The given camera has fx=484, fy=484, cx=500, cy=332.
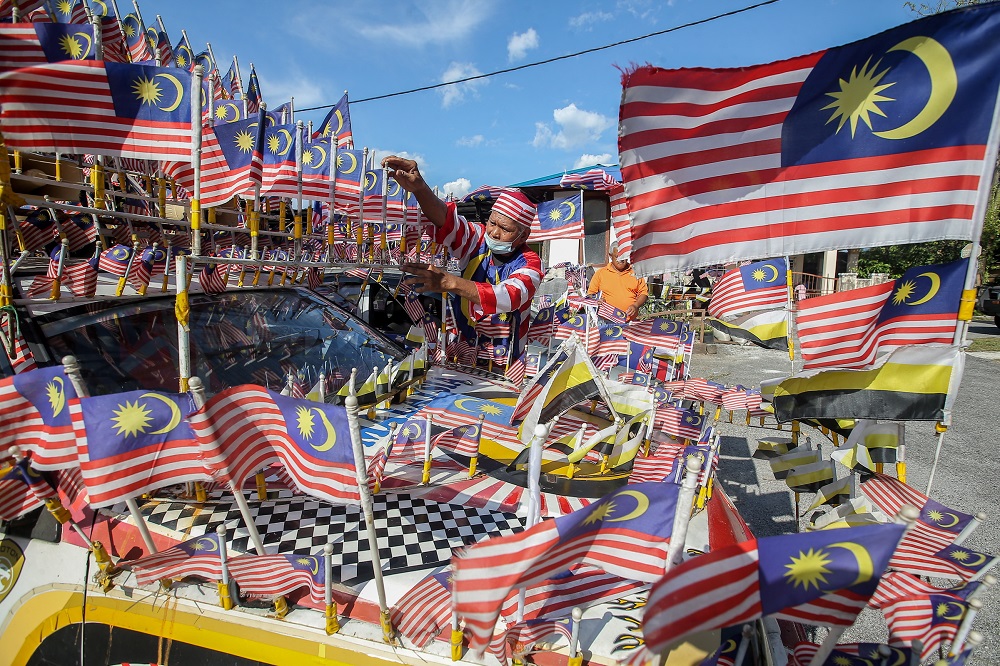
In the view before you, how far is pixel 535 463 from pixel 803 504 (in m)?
4.37

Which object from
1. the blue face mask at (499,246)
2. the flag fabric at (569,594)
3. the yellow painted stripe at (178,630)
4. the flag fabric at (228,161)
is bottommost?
the yellow painted stripe at (178,630)

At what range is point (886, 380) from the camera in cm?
204

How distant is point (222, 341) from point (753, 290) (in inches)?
159

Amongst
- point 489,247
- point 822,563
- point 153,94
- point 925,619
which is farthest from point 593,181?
point 822,563

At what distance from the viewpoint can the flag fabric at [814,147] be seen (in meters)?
1.82

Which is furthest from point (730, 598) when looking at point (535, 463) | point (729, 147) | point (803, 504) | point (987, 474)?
point (987, 474)

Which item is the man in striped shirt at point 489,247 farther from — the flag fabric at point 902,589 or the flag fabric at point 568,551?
the flag fabric at point 902,589

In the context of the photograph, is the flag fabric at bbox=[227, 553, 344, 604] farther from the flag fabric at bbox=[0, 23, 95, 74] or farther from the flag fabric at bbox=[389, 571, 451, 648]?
the flag fabric at bbox=[0, 23, 95, 74]

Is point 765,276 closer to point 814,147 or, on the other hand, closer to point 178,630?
point 814,147

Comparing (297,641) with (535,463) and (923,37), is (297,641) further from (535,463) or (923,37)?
(923,37)

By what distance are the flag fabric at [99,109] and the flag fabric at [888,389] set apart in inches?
117

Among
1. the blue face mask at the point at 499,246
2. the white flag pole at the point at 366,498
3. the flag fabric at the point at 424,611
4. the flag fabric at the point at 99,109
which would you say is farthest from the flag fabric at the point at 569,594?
the blue face mask at the point at 499,246

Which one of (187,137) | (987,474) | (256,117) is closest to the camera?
(187,137)

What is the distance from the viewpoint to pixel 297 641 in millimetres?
1657
